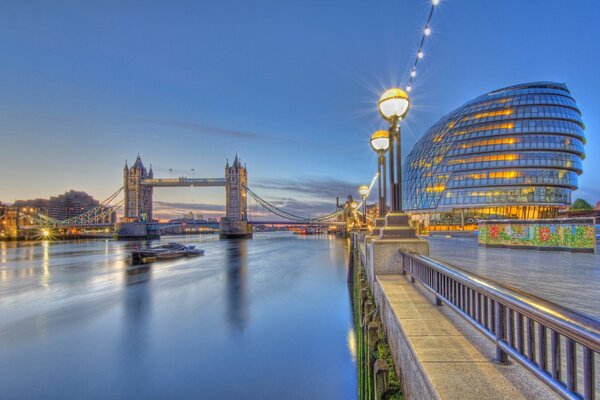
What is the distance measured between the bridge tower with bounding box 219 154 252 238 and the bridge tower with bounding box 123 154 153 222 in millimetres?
35219

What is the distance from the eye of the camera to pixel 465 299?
343 centimetres

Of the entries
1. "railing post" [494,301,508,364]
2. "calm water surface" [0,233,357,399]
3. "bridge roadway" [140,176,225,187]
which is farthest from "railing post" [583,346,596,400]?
"bridge roadway" [140,176,225,187]

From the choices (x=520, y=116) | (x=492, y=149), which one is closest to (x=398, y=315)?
(x=492, y=149)

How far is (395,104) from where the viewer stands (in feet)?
23.5

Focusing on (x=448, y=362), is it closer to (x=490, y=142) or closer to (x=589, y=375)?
(x=589, y=375)

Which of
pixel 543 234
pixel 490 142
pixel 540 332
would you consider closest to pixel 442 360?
pixel 540 332

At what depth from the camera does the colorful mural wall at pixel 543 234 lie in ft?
41.7

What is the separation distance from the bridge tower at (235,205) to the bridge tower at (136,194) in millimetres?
35219

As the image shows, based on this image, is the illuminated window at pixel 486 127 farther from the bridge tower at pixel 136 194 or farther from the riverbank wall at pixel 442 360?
the bridge tower at pixel 136 194

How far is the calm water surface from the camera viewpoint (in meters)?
8.20

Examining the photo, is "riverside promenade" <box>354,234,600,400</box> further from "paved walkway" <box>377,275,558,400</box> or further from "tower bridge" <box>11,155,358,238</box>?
"tower bridge" <box>11,155,358,238</box>

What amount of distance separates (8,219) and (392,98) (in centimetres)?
14629

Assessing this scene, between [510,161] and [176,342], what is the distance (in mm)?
71705

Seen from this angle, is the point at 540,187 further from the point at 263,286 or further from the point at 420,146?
the point at 263,286
